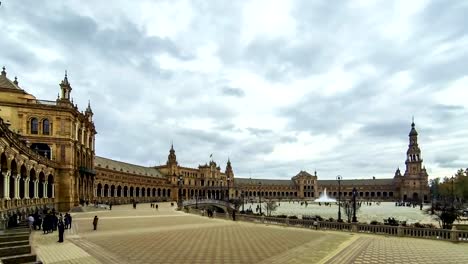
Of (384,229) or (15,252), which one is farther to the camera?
(384,229)

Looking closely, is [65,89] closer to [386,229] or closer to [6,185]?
[6,185]

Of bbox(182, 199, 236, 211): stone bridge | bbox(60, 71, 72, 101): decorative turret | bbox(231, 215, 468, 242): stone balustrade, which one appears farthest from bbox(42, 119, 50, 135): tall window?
bbox(182, 199, 236, 211): stone bridge

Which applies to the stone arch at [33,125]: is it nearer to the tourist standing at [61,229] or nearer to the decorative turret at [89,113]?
the decorative turret at [89,113]

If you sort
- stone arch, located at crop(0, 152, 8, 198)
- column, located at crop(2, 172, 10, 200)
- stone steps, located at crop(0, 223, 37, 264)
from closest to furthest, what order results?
stone steps, located at crop(0, 223, 37, 264) → stone arch, located at crop(0, 152, 8, 198) → column, located at crop(2, 172, 10, 200)

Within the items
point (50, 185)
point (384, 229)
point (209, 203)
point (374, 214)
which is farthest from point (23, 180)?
point (374, 214)

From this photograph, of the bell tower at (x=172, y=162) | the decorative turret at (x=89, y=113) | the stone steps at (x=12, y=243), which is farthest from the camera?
the bell tower at (x=172, y=162)

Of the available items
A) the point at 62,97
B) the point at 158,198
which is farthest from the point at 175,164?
the point at 62,97

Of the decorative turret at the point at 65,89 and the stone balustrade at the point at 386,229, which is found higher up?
the decorative turret at the point at 65,89

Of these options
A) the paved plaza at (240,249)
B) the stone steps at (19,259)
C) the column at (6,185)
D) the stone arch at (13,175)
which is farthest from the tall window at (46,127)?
the stone steps at (19,259)

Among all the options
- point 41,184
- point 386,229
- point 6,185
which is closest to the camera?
point 386,229

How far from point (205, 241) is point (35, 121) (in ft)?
141

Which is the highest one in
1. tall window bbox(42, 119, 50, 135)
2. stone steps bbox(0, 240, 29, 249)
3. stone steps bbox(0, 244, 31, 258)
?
tall window bbox(42, 119, 50, 135)

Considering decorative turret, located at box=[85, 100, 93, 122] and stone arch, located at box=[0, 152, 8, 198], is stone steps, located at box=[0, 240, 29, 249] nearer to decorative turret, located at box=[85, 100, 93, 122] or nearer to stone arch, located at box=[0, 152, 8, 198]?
stone arch, located at box=[0, 152, 8, 198]

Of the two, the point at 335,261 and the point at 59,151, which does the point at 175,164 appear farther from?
the point at 335,261
